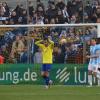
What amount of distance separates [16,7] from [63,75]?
4423 mm

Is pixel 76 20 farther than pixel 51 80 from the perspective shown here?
Yes

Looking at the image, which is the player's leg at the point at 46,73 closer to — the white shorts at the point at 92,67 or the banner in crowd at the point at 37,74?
the banner in crowd at the point at 37,74

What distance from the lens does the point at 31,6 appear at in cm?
2461

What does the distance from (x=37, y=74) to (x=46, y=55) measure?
1.64m

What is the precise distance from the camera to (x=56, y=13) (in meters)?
24.2

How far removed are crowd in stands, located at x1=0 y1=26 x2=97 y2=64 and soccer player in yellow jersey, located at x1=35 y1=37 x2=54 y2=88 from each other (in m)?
1.24

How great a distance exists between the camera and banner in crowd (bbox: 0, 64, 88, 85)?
2248cm

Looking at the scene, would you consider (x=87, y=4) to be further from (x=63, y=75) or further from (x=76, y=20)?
(x=63, y=75)

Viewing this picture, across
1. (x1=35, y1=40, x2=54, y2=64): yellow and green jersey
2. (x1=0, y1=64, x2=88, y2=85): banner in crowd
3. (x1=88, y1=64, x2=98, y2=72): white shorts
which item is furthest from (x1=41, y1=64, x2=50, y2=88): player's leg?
(x1=88, y1=64, x2=98, y2=72): white shorts

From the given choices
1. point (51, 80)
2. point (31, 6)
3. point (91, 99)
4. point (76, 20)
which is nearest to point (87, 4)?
point (76, 20)

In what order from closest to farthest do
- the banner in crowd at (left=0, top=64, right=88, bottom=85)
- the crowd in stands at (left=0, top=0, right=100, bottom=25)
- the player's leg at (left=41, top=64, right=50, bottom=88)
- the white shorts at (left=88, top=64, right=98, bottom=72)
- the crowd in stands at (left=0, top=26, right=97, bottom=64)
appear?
the player's leg at (left=41, top=64, right=50, bottom=88), the white shorts at (left=88, top=64, right=98, bottom=72), the banner in crowd at (left=0, top=64, right=88, bottom=85), the crowd in stands at (left=0, top=26, right=97, bottom=64), the crowd in stands at (left=0, top=0, right=100, bottom=25)

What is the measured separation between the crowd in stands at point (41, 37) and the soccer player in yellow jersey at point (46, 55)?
1237 mm

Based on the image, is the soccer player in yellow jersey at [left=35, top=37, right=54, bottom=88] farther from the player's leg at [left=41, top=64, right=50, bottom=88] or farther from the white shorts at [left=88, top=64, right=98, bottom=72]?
the white shorts at [left=88, top=64, right=98, bottom=72]

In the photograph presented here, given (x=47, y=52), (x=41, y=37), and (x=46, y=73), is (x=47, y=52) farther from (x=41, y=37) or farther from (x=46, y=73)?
(x=41, y=37)
